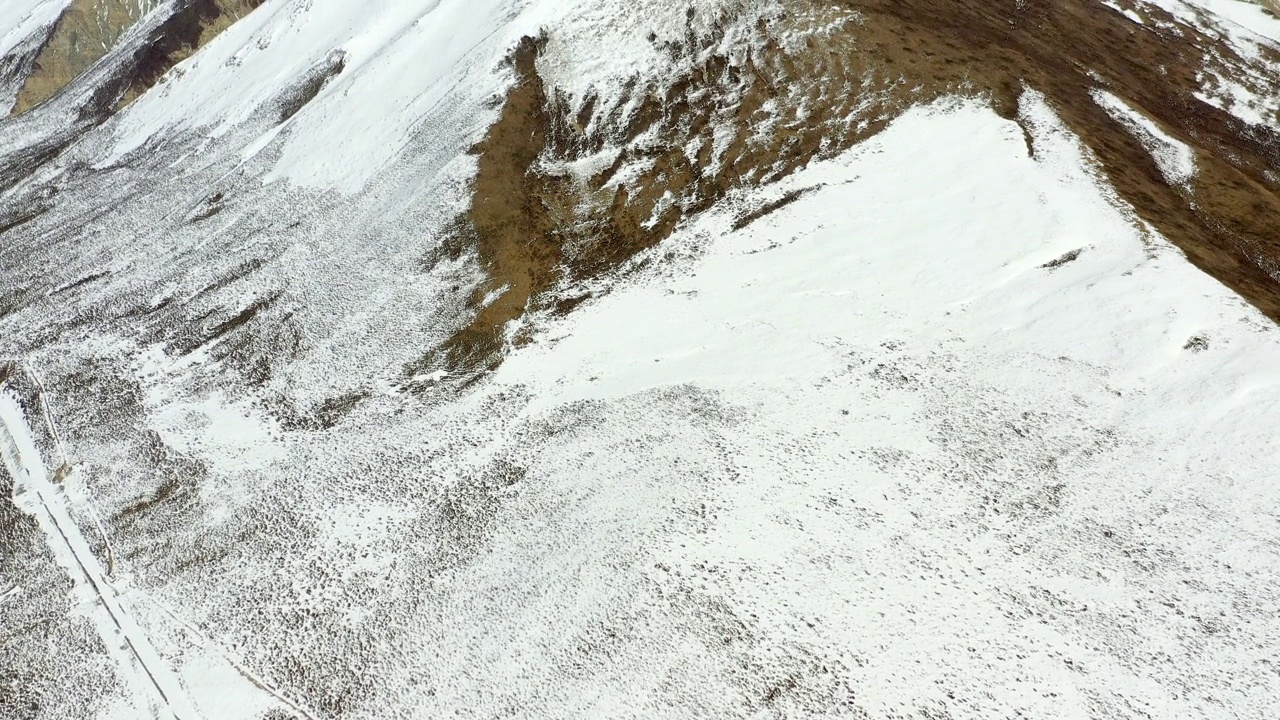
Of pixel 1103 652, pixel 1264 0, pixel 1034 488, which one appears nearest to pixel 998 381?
pixel 1034 488

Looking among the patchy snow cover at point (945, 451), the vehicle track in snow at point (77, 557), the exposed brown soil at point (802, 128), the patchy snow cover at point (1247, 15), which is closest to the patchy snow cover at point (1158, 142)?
the exposed brown soil at point (802, 128)

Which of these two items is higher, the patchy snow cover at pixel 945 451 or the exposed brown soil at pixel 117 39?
the exposed brown soil at pixel 117 39

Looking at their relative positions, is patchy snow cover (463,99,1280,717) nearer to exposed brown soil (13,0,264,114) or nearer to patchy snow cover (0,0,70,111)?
exposed brown soil (13,0,264,114)

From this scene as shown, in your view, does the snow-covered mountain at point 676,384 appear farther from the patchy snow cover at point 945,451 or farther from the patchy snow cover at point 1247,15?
the patchy snow cover at point 1247,15

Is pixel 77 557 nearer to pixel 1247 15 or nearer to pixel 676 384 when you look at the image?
pixel 676 384

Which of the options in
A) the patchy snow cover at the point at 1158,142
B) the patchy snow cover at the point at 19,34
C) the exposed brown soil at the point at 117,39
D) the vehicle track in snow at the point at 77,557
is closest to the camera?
the vehicle track in snow at the point at 77,557

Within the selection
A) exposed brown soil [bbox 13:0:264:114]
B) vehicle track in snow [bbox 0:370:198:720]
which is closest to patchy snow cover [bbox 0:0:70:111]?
exposed brown soil [bbox 13:0:264:114]

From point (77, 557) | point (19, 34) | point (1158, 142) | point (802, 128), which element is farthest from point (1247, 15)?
point (19, 34)
